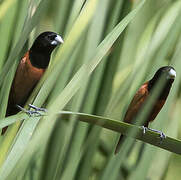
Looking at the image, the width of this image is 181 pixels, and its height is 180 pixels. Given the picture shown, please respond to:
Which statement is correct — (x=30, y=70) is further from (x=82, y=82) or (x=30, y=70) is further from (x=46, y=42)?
(x=82, y=82)

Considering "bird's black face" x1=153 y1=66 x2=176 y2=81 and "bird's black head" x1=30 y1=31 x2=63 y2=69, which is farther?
"bird's black head" x1=30 y1=31 x2=63 y2=69

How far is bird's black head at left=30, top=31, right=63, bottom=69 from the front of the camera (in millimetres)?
1738

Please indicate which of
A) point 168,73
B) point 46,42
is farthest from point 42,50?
point 168,73

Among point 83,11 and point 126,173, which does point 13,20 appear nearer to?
point 83,11

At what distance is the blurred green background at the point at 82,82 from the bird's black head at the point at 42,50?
240mm

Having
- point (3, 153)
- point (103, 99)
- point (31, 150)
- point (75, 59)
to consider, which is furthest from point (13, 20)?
point (31, 150)

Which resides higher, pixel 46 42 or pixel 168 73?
pixel 46 42

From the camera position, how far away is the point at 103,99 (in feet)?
3.93

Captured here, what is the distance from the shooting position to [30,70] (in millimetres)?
1763

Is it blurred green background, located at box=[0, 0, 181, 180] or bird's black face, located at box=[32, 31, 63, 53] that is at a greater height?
bird's black face, located at box=[32, 31, 63, 53]

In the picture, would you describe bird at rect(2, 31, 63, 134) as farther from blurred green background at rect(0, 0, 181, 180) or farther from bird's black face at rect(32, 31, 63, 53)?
blurred green background at rect(0, 0, 181, 180)

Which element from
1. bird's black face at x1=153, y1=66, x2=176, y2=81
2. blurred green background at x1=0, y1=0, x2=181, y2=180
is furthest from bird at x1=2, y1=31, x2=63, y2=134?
bird's black face at x1=153, y1=66, x2=176, y2=81

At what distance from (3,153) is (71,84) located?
8.3 inches

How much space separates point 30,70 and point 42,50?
128 mm
